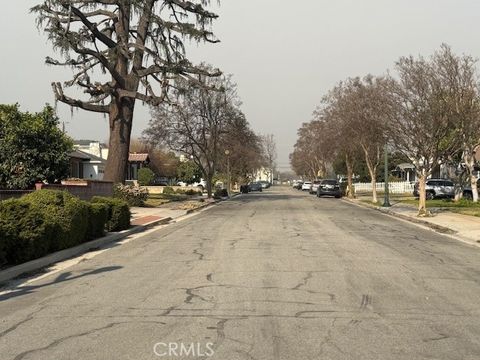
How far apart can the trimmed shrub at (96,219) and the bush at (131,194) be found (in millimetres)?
14667

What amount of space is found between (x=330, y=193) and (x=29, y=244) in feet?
139

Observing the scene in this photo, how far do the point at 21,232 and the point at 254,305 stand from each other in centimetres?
584

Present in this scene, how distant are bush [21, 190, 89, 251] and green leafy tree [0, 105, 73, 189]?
10745 mm

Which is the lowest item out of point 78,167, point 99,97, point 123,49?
point 78,167

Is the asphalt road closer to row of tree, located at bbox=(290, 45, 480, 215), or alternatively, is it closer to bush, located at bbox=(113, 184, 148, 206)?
row of tree, located at bbox=(290, 45, 480, 215)

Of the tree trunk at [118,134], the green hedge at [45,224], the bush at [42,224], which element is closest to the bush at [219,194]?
the tree trunk at [118,134]

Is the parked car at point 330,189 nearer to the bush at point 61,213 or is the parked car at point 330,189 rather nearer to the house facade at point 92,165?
the house facade at point 92,165

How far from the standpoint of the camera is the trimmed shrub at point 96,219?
642 inches

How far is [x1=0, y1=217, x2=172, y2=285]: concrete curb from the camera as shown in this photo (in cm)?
1080

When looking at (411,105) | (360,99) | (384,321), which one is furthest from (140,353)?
(360,99)

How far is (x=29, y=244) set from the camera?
1192cm

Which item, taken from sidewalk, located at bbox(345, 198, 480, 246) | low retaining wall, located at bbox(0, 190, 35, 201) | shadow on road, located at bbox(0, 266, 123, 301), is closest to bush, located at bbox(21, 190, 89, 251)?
shadow on road, located at bbox(0, 266, 123, 301)

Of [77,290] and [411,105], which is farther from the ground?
[411,105]

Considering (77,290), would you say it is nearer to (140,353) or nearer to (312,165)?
(140,353)
